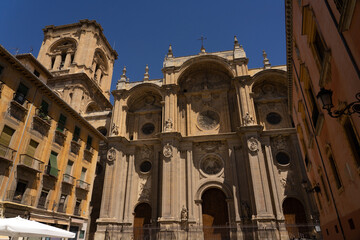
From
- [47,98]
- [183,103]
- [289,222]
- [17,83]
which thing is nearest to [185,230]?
[289,222]

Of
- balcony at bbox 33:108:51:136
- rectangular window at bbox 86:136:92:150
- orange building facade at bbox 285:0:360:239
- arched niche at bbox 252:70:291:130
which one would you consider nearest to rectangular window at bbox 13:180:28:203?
balcony at bbox 33:108:51:136

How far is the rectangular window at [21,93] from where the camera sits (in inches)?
A: 602

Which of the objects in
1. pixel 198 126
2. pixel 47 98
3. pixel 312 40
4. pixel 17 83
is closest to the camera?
pixel 312 40

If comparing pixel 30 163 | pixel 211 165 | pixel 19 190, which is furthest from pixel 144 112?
pixel 19 190

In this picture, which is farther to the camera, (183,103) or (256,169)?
(183,103)

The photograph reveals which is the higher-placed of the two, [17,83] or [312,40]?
[17,83]

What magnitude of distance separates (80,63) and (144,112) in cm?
1459

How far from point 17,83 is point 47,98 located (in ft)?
9.14

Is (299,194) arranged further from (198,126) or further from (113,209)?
(113,209)

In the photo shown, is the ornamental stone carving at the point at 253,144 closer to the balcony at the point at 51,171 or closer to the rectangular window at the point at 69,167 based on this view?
the rectangular window at the point at 69,167

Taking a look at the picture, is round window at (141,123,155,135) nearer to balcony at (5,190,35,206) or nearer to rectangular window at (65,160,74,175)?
rectangular window at (65,160,74,175)

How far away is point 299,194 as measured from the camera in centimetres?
2053

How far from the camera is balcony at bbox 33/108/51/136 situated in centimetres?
1648

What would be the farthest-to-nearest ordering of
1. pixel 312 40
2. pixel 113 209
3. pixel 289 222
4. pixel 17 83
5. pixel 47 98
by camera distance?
pixel 113 209
pixel 289 222
pixel 47 98
pixel 17 83
pixel 312 40
